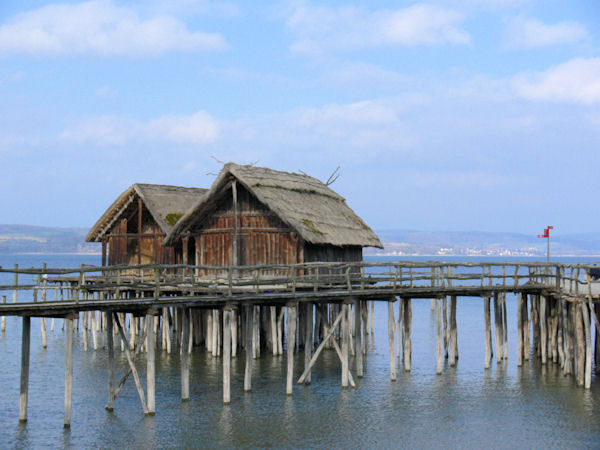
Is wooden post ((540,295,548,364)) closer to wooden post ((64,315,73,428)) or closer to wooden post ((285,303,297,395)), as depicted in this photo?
wooden post ((285,303,297,395))

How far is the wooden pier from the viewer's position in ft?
63.7

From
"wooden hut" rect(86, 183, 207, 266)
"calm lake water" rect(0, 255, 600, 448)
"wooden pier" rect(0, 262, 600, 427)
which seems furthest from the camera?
"wooden hut" rect(86, 183, 207, 266)

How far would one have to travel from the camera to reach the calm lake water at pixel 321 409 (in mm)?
18469

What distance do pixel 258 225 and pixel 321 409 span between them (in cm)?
1015

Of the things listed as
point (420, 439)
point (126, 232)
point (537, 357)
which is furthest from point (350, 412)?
point (126, 232)

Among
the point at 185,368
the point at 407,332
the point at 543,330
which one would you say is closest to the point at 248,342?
the point at 185,368

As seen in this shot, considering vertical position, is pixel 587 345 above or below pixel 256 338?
above

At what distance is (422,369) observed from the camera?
28.0 m

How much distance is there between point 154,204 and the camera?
34.2 metres


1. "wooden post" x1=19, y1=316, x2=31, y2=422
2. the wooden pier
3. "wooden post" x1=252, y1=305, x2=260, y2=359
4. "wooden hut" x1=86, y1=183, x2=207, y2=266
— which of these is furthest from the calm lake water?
"wooden hut" x1=86, y1=183, x2=207, y2=266

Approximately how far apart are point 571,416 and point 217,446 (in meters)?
9.24

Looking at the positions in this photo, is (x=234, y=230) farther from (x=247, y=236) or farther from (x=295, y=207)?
(x=295, y=207)

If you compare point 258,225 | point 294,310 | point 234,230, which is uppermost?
point 258,225

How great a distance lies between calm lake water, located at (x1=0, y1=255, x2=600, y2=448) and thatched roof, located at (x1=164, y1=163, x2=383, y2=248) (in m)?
4.92
